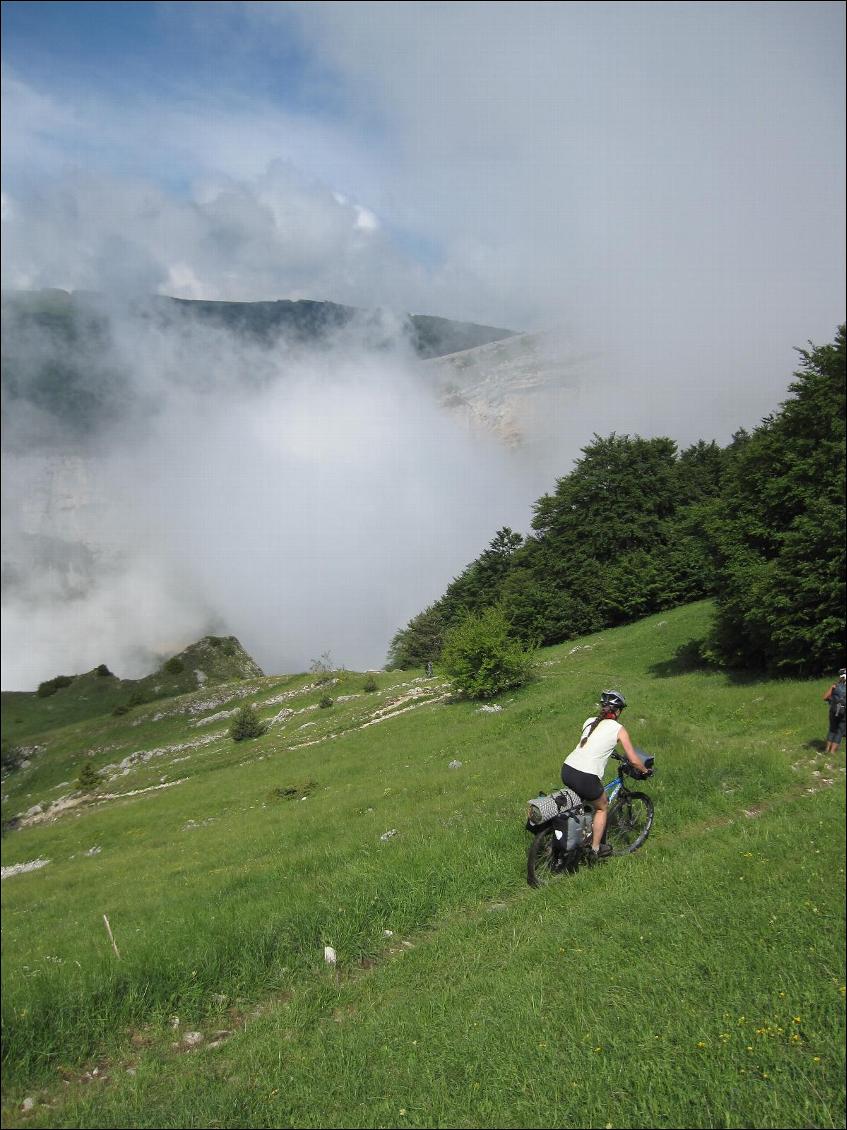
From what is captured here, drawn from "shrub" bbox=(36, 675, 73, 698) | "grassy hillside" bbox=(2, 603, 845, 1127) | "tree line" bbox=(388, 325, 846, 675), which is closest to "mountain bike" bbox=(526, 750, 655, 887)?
Answer: "grassy hillside" bbox=(2, 603, 845, 1127)

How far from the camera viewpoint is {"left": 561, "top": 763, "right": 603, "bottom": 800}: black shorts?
726 cm

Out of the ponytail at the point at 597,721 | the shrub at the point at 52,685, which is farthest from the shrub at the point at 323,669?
the ponytail at the point at 597,721

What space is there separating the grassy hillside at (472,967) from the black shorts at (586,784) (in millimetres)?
818

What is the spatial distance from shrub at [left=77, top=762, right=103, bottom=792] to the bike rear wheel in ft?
30.5

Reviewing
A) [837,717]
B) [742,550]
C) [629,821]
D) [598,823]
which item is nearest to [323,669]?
[742,550]

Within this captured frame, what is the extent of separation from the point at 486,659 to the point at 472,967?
48.0ft

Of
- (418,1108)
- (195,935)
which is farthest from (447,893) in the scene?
(418,1108)

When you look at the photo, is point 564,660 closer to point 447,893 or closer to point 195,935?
point 447,893

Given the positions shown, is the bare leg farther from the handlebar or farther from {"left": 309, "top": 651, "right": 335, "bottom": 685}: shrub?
{"left": 309, "top": 651, "right": 335, "bottom": 685}: shrub

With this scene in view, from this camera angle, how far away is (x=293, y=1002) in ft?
18.3

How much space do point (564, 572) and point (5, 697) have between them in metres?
25.8

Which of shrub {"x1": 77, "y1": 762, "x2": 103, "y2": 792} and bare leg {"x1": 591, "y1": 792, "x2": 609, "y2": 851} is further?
shrub {"x1": 77, "y1": 762, "x2": 103, "y2": 792}

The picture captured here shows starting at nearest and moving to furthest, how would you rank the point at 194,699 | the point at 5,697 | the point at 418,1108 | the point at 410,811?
the point at 418,1108 → the point at 5,697 → the point at 410,811 → the point at 194,699

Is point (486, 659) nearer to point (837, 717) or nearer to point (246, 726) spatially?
point (837, 717)
